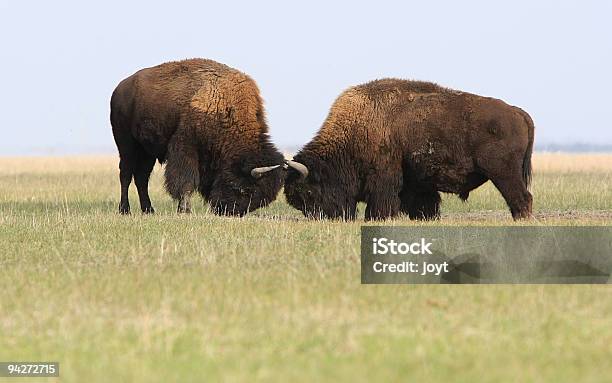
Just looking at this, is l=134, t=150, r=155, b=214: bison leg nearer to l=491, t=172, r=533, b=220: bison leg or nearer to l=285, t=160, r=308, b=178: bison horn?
l=285, t=160, r=308, b=178: bison horn

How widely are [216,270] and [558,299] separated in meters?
3.12

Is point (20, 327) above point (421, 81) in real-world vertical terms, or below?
below

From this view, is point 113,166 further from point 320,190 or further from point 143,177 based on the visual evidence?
point 320,190

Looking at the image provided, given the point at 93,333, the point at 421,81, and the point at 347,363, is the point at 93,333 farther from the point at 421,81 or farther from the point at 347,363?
the point at 421,81

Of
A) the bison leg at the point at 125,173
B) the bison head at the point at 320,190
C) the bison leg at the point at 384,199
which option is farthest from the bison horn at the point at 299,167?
the bison leg at the point at 125,173

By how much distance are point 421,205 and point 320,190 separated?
60.9 inches

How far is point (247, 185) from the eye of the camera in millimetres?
16219

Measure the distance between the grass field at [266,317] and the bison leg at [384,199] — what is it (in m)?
3.10

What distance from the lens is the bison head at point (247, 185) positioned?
1597cm

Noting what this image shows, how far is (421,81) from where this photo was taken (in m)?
16.1

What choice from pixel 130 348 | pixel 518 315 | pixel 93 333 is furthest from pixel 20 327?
pixel 518 315

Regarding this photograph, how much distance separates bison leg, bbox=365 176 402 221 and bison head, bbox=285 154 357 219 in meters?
0.42

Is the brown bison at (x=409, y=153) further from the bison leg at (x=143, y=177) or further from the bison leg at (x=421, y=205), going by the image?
the bison leg at (x=143, y=177)

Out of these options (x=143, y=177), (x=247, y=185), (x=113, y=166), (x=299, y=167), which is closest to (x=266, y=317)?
(x=299, y=167)
